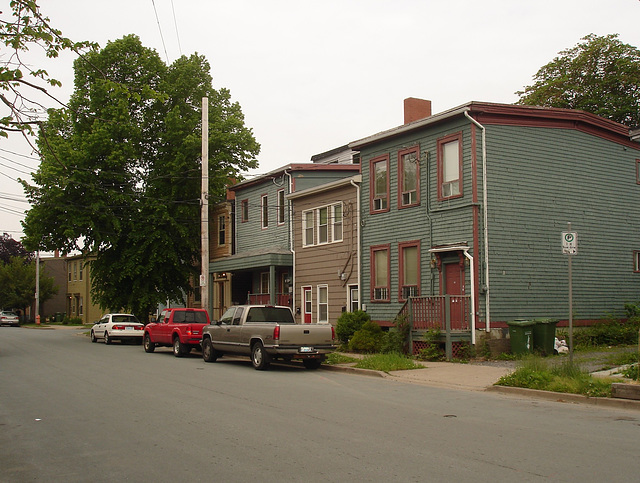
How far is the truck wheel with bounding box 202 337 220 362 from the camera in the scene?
2072cm

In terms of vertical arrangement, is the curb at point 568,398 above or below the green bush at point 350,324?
below

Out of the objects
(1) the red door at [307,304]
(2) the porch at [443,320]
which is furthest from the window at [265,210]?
(2) the porch at [443,320]

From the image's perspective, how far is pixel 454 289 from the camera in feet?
69.5

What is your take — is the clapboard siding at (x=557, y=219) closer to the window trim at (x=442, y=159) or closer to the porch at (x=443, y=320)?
the window trim at (x=442, y=159)

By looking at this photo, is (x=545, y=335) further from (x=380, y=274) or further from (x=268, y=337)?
(x=268, y=337)

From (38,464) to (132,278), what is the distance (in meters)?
27.6

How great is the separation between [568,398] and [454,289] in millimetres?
9128

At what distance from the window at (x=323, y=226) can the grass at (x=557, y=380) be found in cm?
1466

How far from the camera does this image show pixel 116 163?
32.4 metres

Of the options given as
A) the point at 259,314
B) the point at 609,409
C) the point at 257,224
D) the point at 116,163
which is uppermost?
the point at 116,163

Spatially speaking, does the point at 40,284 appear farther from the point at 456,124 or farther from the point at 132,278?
the point at 456,124

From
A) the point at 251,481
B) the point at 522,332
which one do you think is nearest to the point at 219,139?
the point at 522,332

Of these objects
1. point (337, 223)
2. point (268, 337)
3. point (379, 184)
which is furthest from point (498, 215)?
point (268, 337)

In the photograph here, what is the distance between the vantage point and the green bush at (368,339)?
22.4 metres
